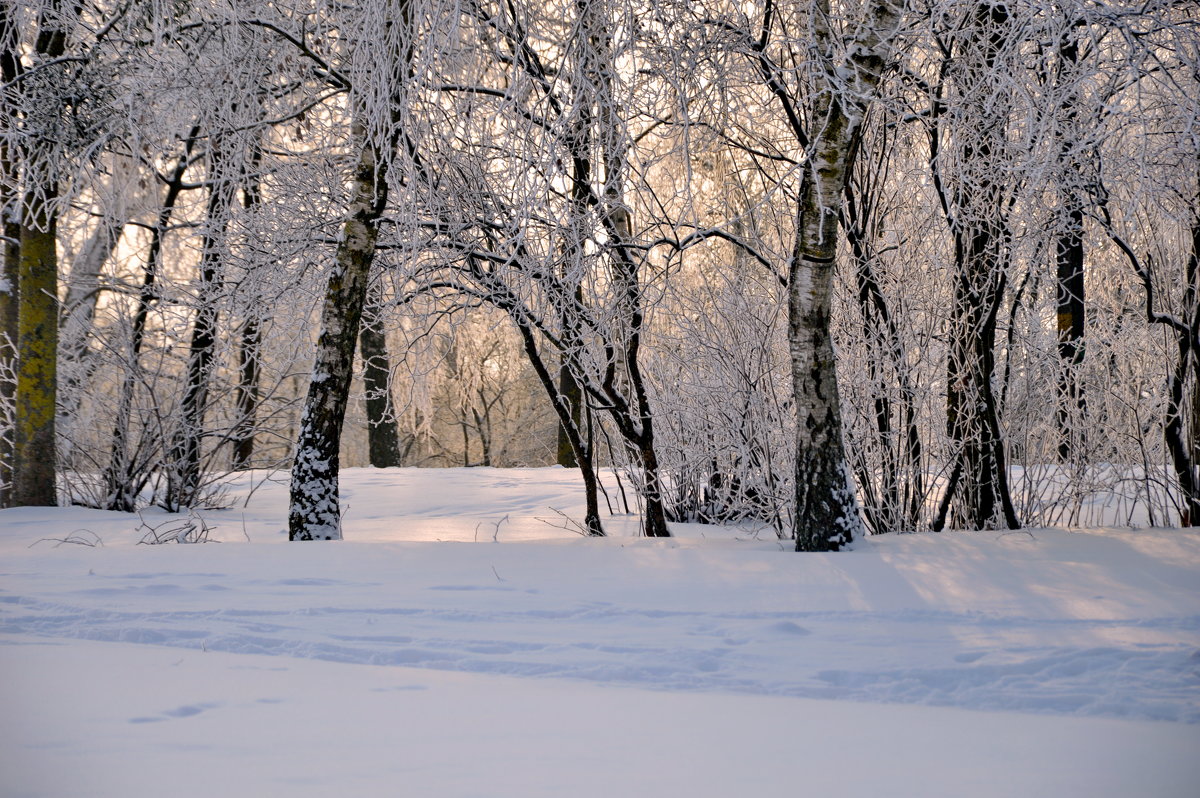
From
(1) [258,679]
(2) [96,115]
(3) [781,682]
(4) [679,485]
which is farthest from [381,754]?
(2) [96,115]

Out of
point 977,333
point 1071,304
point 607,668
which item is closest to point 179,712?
point 607,668

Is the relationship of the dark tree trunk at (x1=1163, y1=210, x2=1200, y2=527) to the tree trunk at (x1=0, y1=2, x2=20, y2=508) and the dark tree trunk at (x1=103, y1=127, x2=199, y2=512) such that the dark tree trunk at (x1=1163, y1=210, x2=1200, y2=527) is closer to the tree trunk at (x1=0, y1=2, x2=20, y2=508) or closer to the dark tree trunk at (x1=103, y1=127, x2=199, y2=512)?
the dark tree trunk at (x1=103, y1=127, x2=199, y2=512)

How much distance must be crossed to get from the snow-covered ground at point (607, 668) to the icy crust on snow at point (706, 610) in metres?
0.02

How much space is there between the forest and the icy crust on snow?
91 centimetres

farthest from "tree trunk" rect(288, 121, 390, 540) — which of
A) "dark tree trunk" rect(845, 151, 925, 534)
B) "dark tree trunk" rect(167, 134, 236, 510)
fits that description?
"dark tree trunk" rect(845, 151, 925, 534)

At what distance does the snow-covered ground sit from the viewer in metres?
2.07

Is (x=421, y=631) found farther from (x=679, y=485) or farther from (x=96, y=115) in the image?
(x=96, y=115)

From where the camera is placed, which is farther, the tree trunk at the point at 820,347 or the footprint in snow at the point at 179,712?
the tree trunk at the point at 820,347

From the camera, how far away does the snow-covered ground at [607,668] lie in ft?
6.78

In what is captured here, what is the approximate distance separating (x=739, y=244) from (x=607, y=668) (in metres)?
3.40

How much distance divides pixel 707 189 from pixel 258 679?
353 inches

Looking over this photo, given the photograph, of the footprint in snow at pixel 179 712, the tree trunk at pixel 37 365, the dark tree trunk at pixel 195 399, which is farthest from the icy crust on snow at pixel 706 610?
the dark tree trunk at pixel 195 399

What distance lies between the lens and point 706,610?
370cm

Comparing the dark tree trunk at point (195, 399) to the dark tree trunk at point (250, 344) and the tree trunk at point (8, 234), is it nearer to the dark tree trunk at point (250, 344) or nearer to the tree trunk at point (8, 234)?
the dark tree trunk at point (250, 344)
